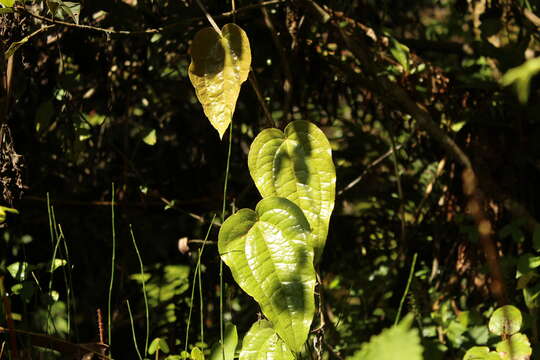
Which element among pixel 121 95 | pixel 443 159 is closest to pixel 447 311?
pixel 443 159

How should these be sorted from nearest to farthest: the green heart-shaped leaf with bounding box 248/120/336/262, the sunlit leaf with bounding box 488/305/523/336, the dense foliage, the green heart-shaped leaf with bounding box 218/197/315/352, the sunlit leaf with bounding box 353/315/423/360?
the sunlit leaf with bounding box 353/315/423/360 → the green heart-shaped leaf with bounding box 218/197/315/352 → the green heart-shaped leaf with bounding box 248/120/336/262 → the sunlit leaf with bounding box 488/305/523/336 → the dense foliage

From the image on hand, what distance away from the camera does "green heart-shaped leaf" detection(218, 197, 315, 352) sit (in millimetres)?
970

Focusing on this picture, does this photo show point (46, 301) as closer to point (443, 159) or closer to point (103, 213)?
point (103, 213)

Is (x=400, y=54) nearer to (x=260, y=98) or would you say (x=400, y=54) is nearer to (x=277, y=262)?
(x=260, y=98)

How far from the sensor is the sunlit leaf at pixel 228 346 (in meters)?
1.14

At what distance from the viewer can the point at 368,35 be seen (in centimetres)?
184

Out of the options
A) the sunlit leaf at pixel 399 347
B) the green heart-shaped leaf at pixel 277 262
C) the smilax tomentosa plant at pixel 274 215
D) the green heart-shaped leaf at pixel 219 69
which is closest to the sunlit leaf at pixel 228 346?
the smilax tomentosa plant at pixel 274 215

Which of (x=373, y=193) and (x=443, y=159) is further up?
(x=443, y=159)

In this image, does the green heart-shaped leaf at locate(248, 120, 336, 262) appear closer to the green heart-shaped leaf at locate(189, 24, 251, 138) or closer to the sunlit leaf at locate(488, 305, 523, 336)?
the green heart-shaped leaf at locate(189, 24, 251, 138)

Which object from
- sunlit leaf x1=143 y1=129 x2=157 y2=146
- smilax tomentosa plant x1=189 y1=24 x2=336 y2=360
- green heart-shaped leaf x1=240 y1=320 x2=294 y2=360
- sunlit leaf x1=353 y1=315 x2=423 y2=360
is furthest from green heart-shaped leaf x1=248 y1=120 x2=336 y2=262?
sunlit leaf x1=143 y1=129 x2=157 y2=146

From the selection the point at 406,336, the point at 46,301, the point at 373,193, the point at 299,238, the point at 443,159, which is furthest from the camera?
the point at 373,193

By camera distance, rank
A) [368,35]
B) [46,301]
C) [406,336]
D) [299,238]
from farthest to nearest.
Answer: [368,35] → [46,301] → [299,238] → [406,336]

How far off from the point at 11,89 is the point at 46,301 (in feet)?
1.54

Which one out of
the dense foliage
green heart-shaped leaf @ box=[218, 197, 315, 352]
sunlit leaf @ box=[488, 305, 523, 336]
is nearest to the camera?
green heart-shaped leaf @ box=[218, 197, 315, 352]
